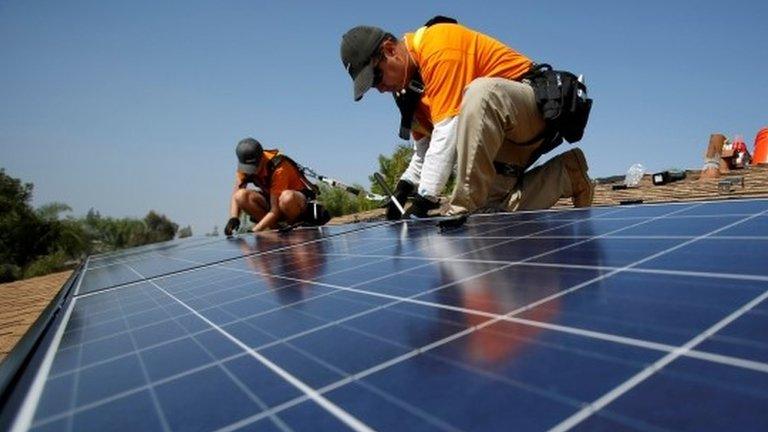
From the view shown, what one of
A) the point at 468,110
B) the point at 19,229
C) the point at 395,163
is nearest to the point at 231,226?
the point at 468,110

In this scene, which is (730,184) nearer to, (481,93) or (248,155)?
(481,93)

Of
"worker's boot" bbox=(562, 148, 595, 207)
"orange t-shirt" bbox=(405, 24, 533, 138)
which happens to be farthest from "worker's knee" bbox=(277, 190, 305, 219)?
"worker's boot" bbox=(562, 148, 595, 207)

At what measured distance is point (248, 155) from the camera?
740 cm

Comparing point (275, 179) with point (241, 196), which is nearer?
point (275, 179)

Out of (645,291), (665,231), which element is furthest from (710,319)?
(665,231)

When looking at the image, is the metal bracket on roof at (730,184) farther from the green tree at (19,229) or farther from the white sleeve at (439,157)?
the green tree at (19,229)

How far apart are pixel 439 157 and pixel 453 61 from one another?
2.36ft

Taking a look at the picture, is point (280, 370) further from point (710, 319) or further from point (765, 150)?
point (765, 150)

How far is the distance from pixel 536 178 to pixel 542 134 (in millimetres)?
554

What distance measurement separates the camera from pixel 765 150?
473 inches

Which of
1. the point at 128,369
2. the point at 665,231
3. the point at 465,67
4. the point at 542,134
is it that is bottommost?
the point at 128,369

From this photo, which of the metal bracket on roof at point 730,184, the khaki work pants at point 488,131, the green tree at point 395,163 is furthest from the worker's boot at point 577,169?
the green tree at point 395,163

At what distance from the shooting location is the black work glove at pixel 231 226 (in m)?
7.81

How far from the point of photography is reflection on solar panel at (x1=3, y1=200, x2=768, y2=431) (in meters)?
0.61
